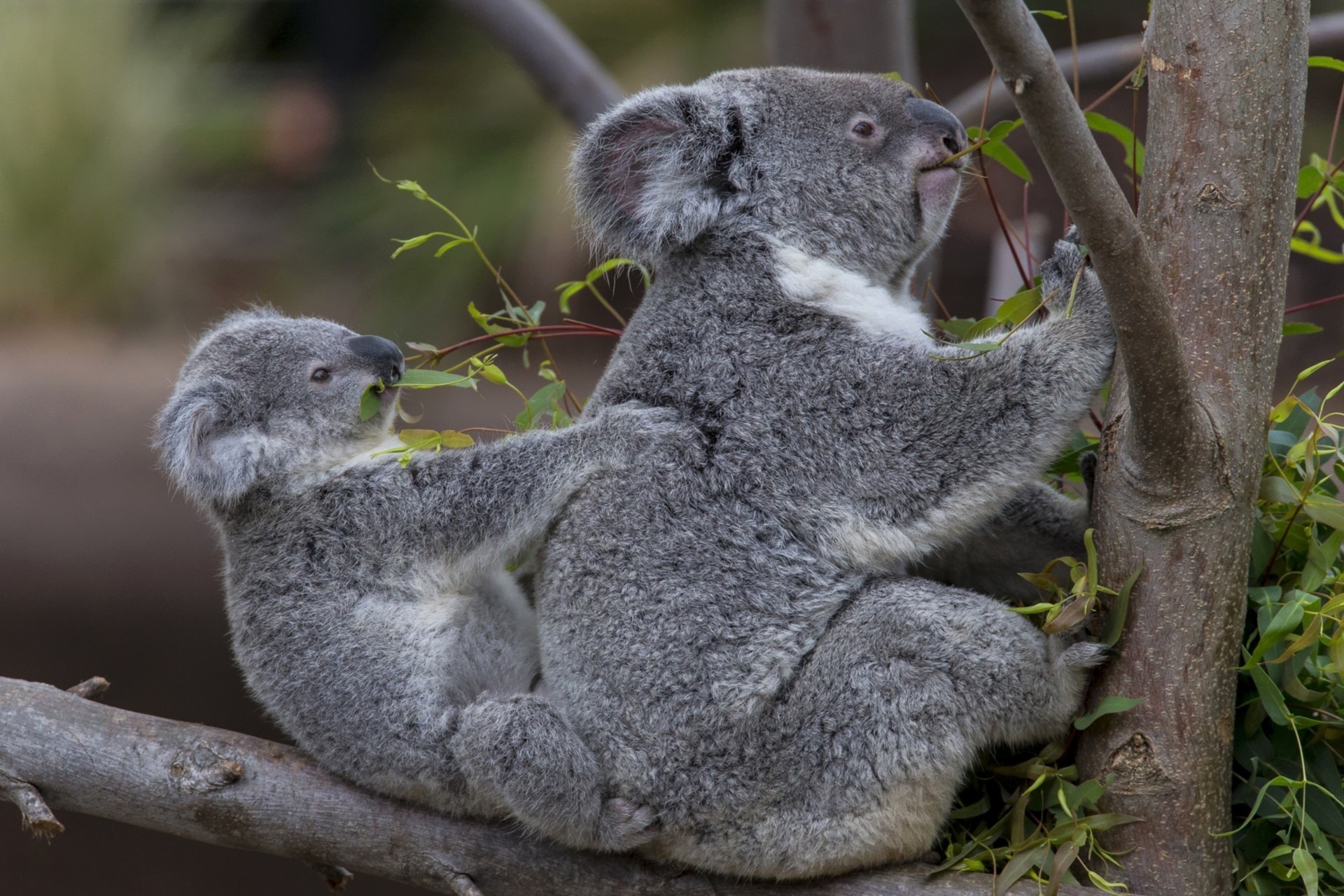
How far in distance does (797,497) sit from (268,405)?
1.05 meters

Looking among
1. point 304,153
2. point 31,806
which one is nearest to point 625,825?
point 31,806

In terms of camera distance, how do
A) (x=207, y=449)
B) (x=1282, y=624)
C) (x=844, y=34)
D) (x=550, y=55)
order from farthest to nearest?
(x=550, y=55), (x=844, y=34), (x=207, y=449), (x=1282, y=624)

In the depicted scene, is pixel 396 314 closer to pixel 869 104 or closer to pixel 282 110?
pixel 282 110

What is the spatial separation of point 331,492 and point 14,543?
12.4 feet

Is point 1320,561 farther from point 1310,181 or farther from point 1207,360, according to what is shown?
point 1310,181

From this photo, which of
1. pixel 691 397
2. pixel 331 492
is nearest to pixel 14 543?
pixel 331 492

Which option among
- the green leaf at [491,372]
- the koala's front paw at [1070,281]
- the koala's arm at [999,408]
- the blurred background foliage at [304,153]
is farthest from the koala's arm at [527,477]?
the blurred background foliage at [304,153]

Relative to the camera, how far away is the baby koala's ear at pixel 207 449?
211 cm

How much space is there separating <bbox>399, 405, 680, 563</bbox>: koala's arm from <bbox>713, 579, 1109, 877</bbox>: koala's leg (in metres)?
0.47

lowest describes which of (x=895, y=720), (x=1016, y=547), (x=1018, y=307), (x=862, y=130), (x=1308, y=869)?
(x=1308, y=869)

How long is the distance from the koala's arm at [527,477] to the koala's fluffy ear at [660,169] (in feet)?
1.10

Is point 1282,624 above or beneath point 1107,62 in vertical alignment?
beneath

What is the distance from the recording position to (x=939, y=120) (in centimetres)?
208

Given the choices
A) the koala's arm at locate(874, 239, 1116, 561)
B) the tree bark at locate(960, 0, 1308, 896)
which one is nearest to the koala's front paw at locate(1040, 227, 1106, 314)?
the koala's arm at locate(874, 239, 1116, 561)
